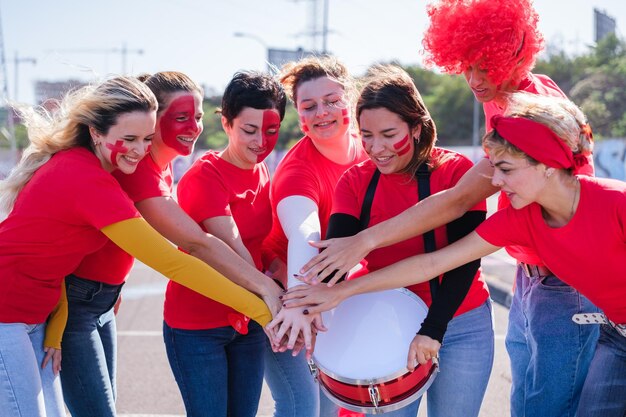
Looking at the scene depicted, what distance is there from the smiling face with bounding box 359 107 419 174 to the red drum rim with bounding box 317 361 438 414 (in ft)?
2.88

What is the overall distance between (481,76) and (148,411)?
11.2 ft

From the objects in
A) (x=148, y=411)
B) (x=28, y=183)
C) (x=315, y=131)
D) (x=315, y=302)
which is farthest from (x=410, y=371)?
(x=148, y=411)

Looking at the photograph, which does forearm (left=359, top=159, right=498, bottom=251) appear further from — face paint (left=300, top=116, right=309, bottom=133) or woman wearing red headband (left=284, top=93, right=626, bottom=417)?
face paint (left=300, top=116, right=309, bottom=133)

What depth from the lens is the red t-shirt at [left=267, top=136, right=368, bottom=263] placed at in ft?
10.5

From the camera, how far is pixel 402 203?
114 inches

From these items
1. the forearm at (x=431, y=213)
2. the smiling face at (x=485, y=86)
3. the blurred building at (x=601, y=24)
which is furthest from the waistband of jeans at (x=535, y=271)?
the blurred building at (x=601, y=24)

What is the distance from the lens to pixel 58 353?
9.33ft

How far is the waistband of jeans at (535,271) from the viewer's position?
3.04 m

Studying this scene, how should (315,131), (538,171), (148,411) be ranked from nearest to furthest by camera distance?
(538,171) < (315,131) < (148,411)

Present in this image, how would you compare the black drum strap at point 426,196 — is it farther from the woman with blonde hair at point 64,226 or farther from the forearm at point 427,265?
the woman with blonde hair at point 64,226

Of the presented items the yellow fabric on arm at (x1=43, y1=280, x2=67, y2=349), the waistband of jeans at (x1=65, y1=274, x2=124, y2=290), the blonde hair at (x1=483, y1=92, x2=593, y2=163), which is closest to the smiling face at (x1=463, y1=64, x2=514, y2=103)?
the blonde hair at (x1=483, y1=92, x2=593, y2=163)

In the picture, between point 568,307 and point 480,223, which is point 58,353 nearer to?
point 480,223

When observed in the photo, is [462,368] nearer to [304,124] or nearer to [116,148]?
[304,124]

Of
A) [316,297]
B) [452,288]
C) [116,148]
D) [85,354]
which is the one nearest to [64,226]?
[116,148]
